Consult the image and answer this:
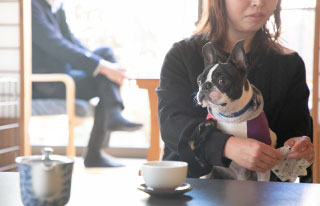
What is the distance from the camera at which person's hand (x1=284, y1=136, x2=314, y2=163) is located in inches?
43.2

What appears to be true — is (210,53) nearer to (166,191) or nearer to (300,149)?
(300,149)

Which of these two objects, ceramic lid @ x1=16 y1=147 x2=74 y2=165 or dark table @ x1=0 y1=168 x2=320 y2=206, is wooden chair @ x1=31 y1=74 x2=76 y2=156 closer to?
dark table @ x1=0 y1=168 x2=320 y2=206

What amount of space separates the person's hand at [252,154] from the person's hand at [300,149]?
2.0 inches

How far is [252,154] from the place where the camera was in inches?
40.6

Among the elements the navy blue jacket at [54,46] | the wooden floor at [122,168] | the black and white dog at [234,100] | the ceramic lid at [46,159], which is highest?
the navy blue jacket at [54,46]

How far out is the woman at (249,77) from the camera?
120 cm

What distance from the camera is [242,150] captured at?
105cm

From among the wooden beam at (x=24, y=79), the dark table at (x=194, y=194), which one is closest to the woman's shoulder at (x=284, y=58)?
the dark table at (x=194, y=194)

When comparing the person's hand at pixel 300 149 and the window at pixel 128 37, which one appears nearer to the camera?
the person's hand at pixel 300 149

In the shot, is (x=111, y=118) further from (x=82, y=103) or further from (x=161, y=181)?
(x=161, y=181)

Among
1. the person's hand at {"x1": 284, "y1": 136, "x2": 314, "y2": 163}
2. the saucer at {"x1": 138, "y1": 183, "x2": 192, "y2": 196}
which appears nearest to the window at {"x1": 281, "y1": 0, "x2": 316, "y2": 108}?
→ the person's hand at {"x1": 284, "y1": 136, "x2": 314, "y2": 163}

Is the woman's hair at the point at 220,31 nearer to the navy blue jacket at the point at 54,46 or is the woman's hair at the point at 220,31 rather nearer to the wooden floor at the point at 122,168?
the wooden floor at the point at 122,168

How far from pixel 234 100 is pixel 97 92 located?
284 cm

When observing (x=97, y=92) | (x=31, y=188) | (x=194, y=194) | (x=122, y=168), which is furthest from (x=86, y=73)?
(x=31, y=188)
